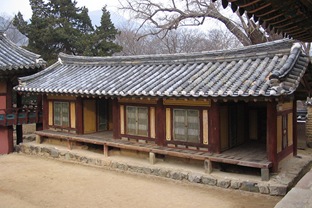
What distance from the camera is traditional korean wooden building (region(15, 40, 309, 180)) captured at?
9.15 meters

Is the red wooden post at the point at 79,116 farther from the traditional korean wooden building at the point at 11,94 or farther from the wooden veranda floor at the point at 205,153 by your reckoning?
the traditional korean wooden building at the point at 11,94

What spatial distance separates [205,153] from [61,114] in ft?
24.2

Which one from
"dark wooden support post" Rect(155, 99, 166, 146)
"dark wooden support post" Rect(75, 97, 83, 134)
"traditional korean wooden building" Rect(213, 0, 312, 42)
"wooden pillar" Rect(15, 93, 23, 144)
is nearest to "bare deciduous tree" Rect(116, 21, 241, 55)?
"wooden pillar" Rect(15, 93, 23, 144)

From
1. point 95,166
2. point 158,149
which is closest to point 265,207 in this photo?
point 158,149

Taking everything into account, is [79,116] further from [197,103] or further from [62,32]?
[62,32]

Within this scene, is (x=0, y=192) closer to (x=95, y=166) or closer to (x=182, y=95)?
(x=95, y=166)

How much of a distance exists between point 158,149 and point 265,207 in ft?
13.5

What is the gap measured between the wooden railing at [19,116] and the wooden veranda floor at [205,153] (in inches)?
117

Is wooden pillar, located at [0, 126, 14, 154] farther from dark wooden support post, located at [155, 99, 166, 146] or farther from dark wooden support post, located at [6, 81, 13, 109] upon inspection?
dark wooden support post, located at [155, 99, 166, 146]

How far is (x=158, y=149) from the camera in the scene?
10.9 m

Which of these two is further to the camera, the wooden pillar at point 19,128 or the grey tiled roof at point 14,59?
the wooden pillar at point 19,128

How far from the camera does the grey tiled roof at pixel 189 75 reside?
8.83 meters

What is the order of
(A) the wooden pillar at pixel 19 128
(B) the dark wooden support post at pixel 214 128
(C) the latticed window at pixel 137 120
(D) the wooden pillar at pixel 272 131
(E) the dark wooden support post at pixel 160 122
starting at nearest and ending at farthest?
(D) the wooden pillar at pixel 272 131 < (B) the dark wooden support post at pixel 214 128 < (E) the dark wooden support post at pixel 160 122 < (C) the latticed window at pixel 137 120 < (A) the wooden pillar at pixel 19 128

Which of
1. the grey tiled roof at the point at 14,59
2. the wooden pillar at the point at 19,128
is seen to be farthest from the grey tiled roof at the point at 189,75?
the wooden pillar at the point at 19,128
